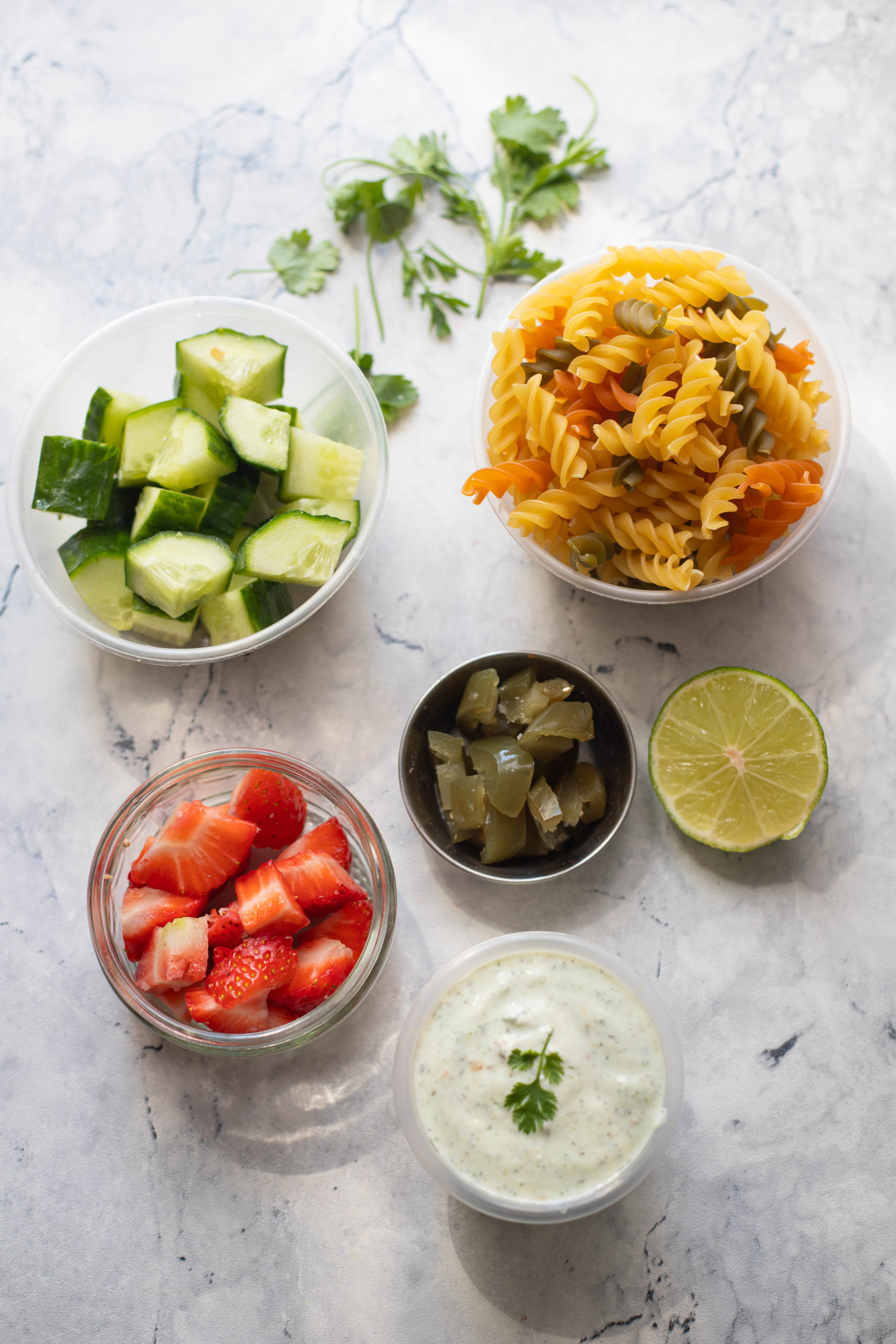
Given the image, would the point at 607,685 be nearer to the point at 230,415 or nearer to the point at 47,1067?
the point at 230,415

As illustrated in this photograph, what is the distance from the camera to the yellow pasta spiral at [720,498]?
1.91 metres

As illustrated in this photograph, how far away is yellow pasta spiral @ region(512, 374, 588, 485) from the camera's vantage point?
6.43ft

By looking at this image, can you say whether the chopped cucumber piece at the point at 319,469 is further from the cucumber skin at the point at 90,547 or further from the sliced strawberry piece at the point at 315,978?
the sliced strawberry piece at the point at 315,978

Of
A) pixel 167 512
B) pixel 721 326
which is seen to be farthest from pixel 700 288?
pixel 167 512

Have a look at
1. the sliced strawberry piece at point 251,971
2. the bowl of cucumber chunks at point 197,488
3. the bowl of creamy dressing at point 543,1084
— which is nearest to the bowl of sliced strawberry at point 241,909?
the sliced strawberry piece at point 251,971

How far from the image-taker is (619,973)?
204 centimetres

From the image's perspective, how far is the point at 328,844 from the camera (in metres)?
2.17

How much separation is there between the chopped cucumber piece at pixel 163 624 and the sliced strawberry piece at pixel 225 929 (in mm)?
651

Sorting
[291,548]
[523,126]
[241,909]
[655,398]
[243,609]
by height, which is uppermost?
[523,126]

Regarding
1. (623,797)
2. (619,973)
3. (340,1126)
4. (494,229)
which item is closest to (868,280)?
(494,229)

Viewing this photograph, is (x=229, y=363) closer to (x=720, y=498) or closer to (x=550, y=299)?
(x=550, y=299)

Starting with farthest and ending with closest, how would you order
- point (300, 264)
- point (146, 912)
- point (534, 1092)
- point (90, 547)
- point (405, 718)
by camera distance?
point (300, 264), point (405, 718), point (90, 547), point (146, 912), point (534, 1092)

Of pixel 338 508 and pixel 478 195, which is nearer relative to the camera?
pixel 338 508

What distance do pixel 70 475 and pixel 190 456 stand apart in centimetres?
28
